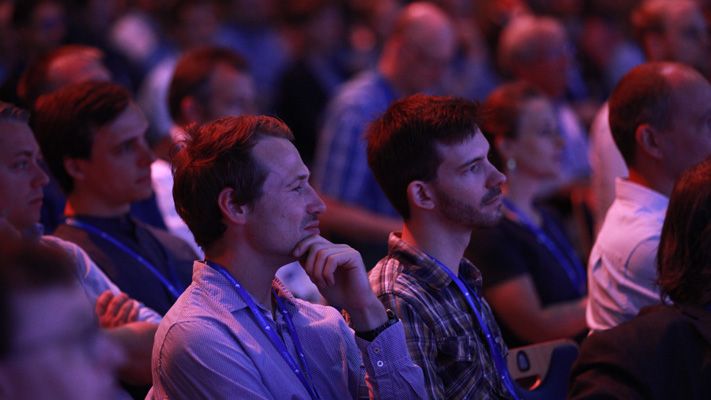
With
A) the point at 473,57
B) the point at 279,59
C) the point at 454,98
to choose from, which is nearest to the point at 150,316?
the point at 454,98

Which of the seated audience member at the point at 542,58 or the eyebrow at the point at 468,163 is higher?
the eyebrow at the point at 468,163

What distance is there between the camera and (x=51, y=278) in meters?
1.30

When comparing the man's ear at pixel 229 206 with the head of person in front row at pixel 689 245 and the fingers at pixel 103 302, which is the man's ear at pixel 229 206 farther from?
the head of person in front row at pixel 689 245

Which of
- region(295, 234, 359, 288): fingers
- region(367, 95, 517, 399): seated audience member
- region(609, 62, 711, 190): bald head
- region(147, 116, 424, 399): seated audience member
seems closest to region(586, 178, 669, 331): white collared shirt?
region(609, 62, 711, 190): bald head

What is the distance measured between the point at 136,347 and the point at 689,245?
143cm

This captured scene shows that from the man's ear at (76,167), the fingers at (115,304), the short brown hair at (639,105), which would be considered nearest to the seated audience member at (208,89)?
the man's ear at (76,167)

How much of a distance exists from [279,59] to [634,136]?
568cm

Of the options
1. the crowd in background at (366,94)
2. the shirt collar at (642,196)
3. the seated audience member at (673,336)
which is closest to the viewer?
the seated audience member at (673,336)

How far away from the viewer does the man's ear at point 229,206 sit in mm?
2348

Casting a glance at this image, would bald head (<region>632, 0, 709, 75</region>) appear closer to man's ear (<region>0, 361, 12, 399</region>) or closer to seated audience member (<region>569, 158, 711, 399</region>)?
seated audience member (<region>569, 158, 711, 399</region>)

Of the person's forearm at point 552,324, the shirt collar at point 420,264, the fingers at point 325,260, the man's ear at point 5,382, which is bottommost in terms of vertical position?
the person's forearm at point 552,324

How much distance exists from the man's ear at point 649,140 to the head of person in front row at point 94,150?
5.27 feet

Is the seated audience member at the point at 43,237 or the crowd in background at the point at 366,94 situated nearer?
the seated audience member at the point at 43,237

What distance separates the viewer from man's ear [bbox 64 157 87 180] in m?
3.23
